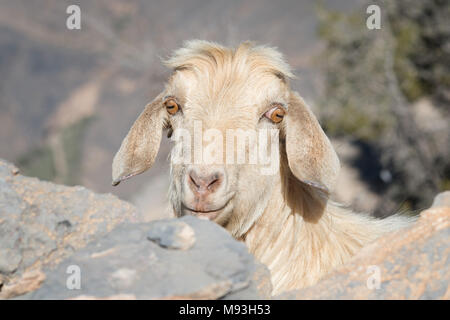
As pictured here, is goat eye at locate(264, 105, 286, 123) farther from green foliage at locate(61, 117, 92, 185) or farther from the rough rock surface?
green foliage at locate(61, 117, 92, 185)

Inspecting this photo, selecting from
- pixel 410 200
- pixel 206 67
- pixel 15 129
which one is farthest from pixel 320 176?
pixel 15 129

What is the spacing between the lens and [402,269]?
2744 mm

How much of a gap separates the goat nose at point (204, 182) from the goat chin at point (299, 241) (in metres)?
0.64

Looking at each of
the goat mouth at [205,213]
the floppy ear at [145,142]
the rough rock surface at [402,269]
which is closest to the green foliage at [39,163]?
the floppy ear at [145,142]

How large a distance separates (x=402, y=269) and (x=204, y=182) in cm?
130

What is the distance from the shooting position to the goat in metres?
3.93

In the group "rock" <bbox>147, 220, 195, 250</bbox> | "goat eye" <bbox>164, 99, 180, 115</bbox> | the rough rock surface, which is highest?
"goat eye" <bbox>164, 99, 180, 115</bbox>

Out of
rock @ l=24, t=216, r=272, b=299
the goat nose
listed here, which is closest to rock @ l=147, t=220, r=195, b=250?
rock @ l=24, t=216, r=272, b=299

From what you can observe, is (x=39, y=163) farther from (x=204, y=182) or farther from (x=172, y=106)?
(x=204, y=182)

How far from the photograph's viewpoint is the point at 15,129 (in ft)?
80.2

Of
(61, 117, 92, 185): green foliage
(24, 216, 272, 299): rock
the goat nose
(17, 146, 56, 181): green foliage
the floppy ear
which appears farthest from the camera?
(61, 117, 92, 185): green foliage

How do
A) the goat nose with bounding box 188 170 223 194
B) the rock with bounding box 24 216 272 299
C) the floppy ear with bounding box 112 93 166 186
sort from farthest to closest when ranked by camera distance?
the floppy ear with bounding box 112 93 166 186 < the goat nose with bounding box 188 170 223 194 < the rock with bounding box 24 216 272 299

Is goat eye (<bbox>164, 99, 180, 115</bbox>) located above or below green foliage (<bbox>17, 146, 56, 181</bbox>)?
below

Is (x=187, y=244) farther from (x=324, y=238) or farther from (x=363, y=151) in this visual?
(x=363, y=151)
